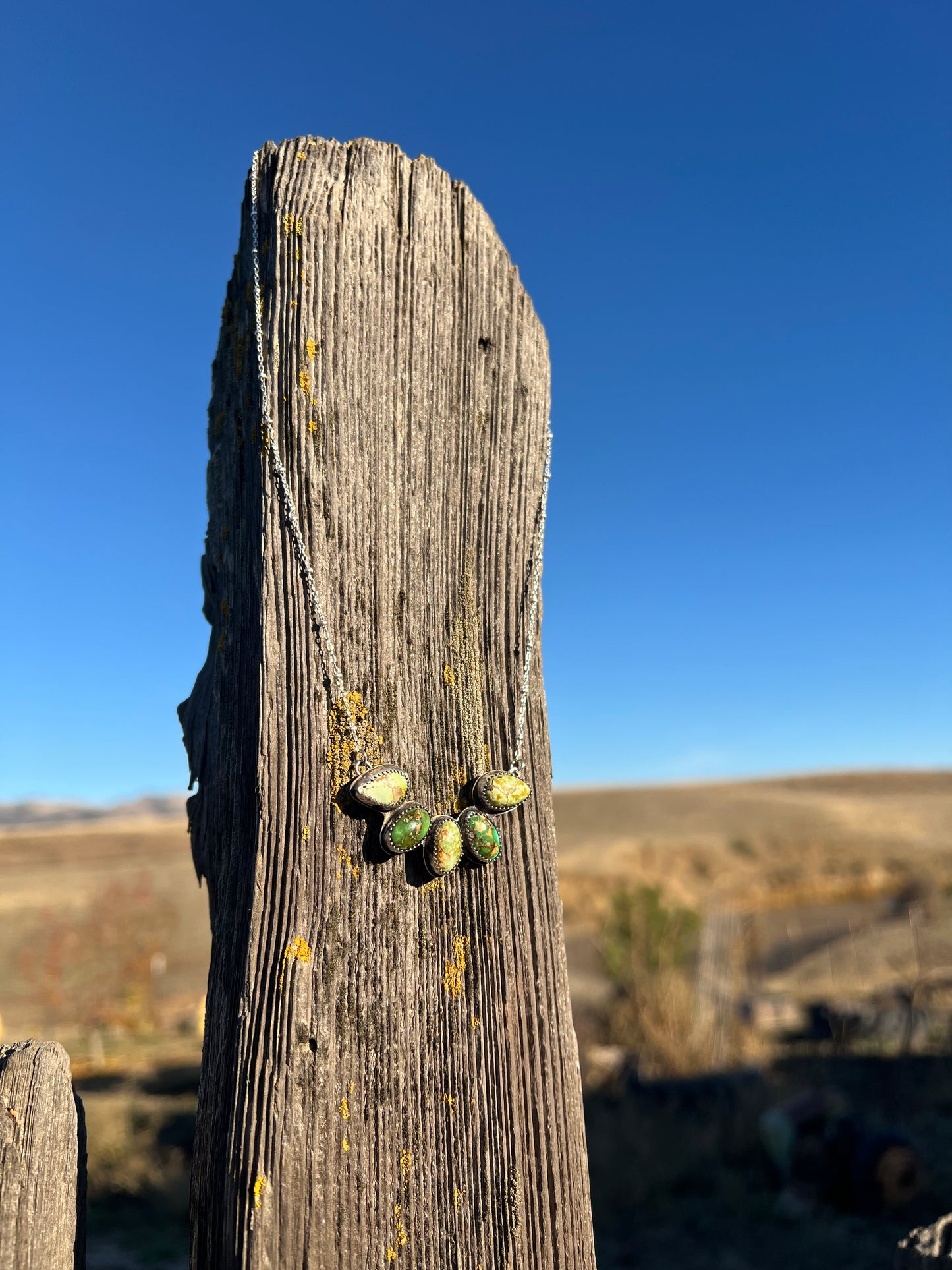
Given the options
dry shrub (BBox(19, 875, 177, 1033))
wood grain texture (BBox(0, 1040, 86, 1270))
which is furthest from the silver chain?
dry shrub (BBox(19, 875, 177, 1033))

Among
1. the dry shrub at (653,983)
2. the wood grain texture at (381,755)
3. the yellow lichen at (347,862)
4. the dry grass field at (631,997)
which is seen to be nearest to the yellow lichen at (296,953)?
the wood grain texture at (381,755)

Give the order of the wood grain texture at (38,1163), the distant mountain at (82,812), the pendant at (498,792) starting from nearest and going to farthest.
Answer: the wood grain texture at (38,1163) → the pendant at (498,792) → the distant mountain at (82,812)

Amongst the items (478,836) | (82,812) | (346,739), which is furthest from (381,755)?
(82,812)

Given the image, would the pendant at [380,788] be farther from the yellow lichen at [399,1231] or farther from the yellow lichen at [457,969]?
the yellow lichen at [399,1231]

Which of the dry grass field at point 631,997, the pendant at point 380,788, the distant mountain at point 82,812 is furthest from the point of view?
the distant mountain at point 82,812

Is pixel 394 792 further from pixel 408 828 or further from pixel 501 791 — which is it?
pixel 501 791

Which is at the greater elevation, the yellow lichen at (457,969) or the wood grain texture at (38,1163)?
the yellow lichen at (457,969)
